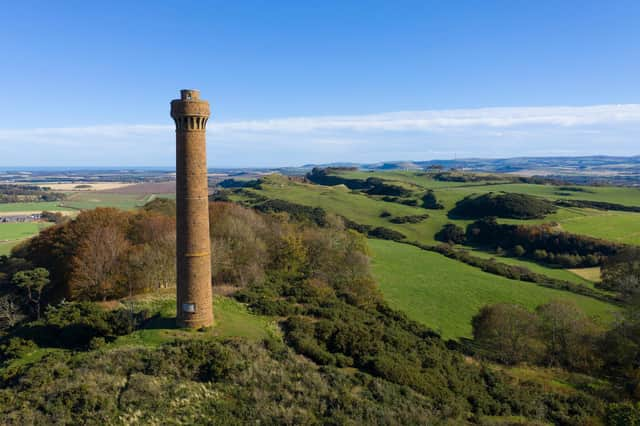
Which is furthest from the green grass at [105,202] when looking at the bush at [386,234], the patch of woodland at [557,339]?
the patch of woodland at [557,339]

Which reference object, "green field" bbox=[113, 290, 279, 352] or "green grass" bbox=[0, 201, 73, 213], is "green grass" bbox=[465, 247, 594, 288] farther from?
"green grass" bbox=[0, 201, 73, 213]

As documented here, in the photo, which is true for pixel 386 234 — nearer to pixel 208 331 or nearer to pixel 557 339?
pixel 557 339

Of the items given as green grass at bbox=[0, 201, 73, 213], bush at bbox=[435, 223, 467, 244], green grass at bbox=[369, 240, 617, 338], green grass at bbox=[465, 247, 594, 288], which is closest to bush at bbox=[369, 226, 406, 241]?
bush at bbox=[435, 223, 467, 244]

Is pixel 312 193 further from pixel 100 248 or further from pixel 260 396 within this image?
pixel 260 396

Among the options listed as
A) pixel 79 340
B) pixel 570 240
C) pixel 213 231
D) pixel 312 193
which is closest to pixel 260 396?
pixel 79 340

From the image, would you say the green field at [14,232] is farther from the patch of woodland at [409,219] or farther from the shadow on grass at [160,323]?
the patch of woodland at [409,219]
